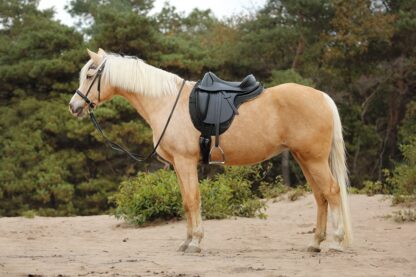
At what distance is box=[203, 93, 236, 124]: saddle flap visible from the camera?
6.58m

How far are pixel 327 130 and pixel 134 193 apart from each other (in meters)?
4.15

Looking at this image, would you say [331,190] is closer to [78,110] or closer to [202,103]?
[202,103]

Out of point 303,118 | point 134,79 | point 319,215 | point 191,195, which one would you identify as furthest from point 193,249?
point 134,79

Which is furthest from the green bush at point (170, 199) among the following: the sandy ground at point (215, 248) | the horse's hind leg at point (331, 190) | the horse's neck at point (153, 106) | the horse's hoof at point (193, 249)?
the horse's hind leg at point (331, 190)

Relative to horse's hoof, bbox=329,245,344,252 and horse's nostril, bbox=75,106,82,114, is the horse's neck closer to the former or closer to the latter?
horse's nostril, bbox=75,106,82,114

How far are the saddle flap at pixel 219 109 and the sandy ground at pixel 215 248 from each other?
1.39 metres

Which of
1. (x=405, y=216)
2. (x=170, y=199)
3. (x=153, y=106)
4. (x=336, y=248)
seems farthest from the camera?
(x=170, y=199)

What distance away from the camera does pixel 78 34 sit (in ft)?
74.2

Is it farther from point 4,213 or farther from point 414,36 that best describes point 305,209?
point 414,36

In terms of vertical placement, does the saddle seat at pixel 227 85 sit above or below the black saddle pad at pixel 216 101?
above

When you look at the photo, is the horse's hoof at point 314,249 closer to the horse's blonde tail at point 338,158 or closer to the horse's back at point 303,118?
the horse's blonde tail at point 338,158

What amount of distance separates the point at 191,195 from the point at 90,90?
5.28ft

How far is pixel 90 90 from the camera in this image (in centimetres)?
693

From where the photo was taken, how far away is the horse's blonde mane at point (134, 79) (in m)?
6.92
